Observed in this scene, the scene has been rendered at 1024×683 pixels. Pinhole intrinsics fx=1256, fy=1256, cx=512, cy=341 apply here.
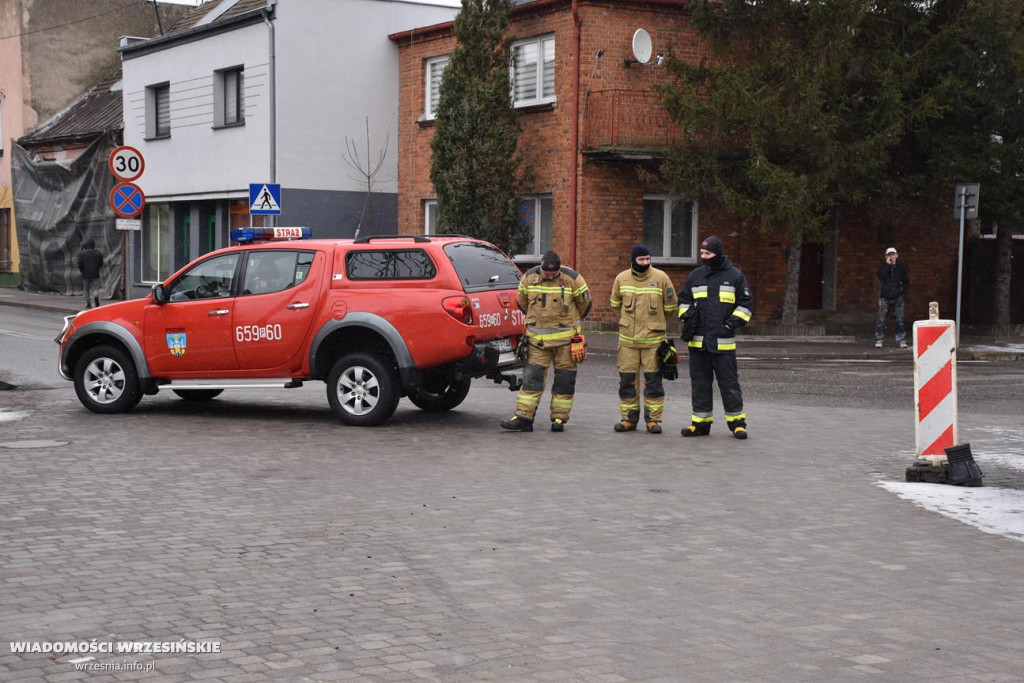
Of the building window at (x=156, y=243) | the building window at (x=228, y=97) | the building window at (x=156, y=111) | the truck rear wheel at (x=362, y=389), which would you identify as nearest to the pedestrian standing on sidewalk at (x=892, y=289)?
the truck rear wheel at (x=362, y=389)

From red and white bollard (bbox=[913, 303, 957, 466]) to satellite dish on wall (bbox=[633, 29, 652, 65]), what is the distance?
1653 centimetres

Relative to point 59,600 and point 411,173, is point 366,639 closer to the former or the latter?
point 59,600

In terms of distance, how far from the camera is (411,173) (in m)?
29.8

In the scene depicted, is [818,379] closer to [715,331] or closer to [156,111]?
[715,331]

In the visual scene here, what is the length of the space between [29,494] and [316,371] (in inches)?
155

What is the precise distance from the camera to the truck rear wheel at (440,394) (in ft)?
40.4

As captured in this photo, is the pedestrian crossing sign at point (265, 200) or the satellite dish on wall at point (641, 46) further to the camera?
the satellite dish on wall at point (641, 46)

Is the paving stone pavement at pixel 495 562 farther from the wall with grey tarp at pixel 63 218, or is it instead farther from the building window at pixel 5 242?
the building window at pixel 5 242

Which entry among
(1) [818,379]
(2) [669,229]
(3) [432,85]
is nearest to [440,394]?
(1) [818,379]

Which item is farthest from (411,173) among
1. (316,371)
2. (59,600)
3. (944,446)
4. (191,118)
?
(59,600)

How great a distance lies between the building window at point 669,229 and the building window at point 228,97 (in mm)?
10861

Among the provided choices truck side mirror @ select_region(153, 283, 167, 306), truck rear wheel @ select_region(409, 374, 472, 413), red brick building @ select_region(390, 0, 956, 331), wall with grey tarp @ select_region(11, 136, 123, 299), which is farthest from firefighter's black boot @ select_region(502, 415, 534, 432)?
wall with grey tarp @ select_region(11, 136, 123, 299)

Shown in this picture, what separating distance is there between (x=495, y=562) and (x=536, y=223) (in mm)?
20076

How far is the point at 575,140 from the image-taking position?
24.7m
